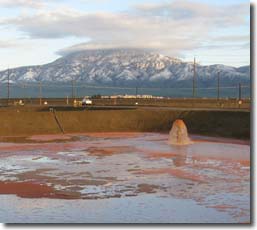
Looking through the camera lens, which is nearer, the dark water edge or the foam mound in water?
the dark water edge

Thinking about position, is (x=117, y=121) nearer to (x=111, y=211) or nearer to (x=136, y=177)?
(x=136, y=177)

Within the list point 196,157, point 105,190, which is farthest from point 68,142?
point 105,190

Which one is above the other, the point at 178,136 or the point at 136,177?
the point at 178,136


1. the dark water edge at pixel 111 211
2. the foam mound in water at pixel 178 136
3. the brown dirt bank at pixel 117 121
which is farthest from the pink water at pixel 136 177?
the brown dirt bank at pixel 117 121

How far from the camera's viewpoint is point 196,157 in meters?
27.5

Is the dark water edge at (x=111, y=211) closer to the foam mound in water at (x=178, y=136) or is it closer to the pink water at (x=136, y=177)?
the pink water at (x=136, y=177)

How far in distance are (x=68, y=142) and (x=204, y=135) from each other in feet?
42.1

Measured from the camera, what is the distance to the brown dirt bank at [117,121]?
44.7 metres

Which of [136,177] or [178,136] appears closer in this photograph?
[136,177]

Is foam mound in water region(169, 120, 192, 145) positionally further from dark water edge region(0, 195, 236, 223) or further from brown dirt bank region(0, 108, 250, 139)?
dark water edge region(0, 195, 236, 223)

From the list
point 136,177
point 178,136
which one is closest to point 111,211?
point 136,177

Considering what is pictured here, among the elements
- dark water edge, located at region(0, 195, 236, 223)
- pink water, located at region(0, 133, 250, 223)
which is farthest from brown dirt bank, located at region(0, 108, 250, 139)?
dark water edge, located at region(0, 195, 236, 223)

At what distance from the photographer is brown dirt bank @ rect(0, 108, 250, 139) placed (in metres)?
44.7

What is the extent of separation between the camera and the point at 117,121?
48719 millimetres
